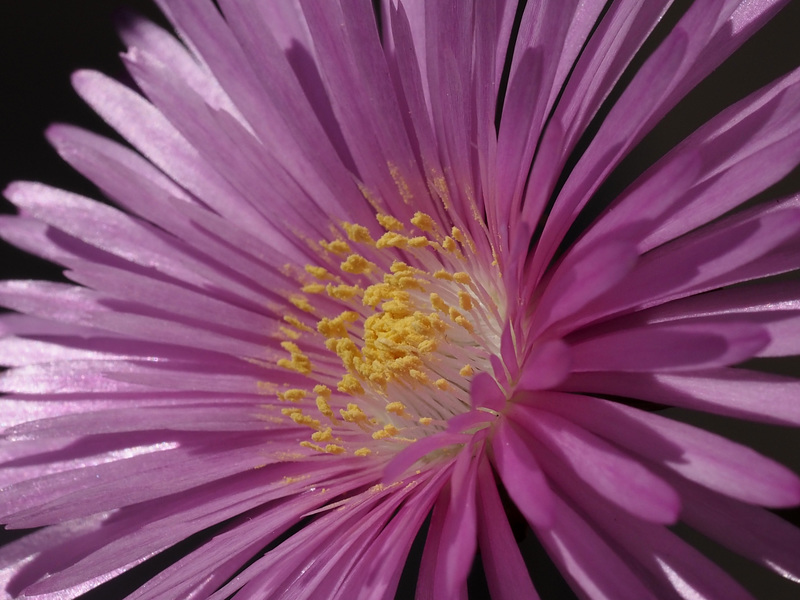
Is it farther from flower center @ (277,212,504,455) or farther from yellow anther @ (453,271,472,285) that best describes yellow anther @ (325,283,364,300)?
yellow anther @ (453,271,472,285)

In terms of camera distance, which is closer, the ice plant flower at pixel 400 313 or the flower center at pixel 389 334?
the ice plant flower at pixel 400 313

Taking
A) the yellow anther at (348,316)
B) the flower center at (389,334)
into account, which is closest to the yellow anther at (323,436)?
the flower center at (389,334)

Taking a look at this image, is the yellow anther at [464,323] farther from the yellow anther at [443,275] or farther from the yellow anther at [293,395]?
the yellow anther at [293,395]

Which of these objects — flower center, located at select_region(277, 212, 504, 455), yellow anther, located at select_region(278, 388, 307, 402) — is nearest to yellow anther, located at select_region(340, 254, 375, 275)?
flower center, located at select_region(277, 212, 504, 455)

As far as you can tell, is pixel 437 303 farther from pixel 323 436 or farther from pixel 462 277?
pixel 323 436

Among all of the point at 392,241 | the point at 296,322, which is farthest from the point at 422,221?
the point at 296,322

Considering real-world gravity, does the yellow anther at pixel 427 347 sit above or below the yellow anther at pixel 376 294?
below
